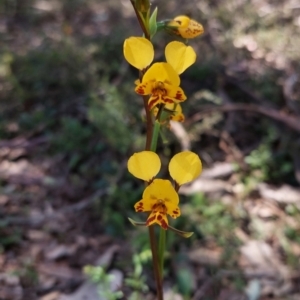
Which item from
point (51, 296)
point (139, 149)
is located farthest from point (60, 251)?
point (139, 149)

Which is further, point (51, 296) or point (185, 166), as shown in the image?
point (51, 296)

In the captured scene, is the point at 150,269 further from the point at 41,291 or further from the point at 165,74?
the point at 165,74

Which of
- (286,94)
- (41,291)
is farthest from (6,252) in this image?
(286,94)

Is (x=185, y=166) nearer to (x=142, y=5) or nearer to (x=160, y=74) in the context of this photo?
(x=160, y=74)

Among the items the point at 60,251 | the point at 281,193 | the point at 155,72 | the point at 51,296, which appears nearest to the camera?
the point at 155,72

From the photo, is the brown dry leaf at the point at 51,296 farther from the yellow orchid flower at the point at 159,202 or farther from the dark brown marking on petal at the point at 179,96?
the dark brown marking on petal at the point at 179,96

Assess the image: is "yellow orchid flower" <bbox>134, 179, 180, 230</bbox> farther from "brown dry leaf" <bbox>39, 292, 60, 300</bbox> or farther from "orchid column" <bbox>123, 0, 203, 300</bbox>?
"brown dry leaf" <bbox>39, 292, 60, 300</bbox>

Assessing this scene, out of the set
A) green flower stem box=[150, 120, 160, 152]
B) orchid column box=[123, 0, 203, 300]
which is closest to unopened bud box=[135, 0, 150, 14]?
orchid column box=[123, 0, 203, 300]

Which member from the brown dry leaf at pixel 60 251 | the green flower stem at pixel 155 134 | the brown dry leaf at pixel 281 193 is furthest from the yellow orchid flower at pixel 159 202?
the brown dry leaf at pixel 281 193
